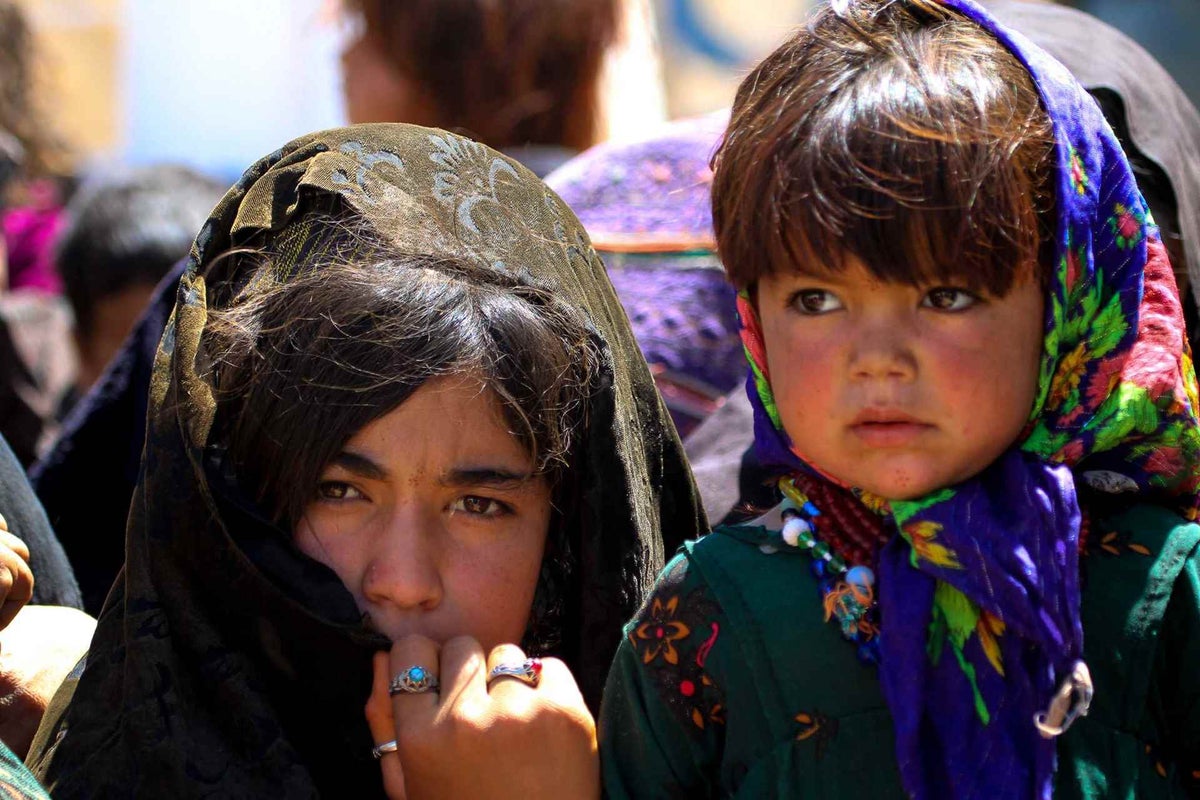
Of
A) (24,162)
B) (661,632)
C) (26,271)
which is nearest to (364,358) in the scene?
(661,632)

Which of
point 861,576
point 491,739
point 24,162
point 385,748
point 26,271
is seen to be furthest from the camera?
point 26,271

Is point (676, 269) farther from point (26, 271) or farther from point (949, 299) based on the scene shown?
point (26, 271)

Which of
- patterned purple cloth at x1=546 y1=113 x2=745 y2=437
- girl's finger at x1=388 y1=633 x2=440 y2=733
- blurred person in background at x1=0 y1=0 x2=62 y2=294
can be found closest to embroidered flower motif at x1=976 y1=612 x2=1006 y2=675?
girl's finger at x1=388 y1=633 x2=440 y2=733

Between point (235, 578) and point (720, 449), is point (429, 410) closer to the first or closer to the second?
point (235, 578)

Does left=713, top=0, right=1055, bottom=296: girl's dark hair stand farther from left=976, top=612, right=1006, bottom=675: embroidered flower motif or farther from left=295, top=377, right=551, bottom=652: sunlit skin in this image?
left=295, top=377, right=551, bottom=652: sunlit skin

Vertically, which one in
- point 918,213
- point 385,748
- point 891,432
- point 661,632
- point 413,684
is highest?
point 918,213

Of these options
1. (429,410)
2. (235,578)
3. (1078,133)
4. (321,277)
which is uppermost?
(1078,133)

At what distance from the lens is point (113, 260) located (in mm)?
4816

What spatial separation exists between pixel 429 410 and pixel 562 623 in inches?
15.6

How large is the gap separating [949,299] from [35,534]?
1.48 metres

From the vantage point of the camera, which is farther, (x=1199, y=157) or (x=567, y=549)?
(x=1199, y=157)

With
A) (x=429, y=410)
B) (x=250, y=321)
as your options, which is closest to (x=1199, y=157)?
(x=429, y=410)

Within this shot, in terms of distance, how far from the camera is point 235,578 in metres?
2.13

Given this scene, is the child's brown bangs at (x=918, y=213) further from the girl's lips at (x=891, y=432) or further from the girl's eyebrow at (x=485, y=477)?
the girl's eyebrow at (x=485, y=477)
